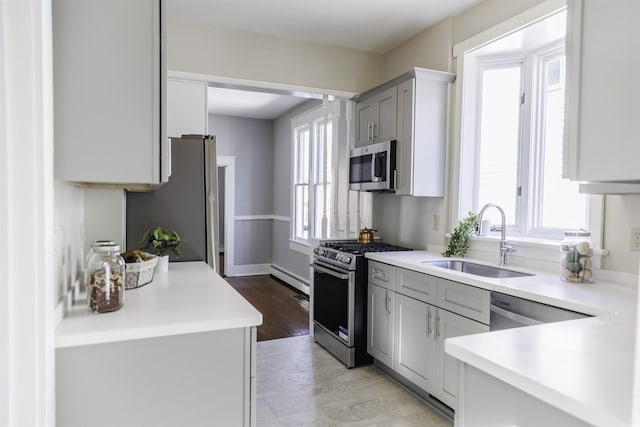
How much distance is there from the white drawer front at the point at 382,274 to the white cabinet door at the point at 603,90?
6.35ft

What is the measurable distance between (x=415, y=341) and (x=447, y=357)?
309 millimetres

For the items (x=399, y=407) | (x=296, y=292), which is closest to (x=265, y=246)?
(x=296, y=292)

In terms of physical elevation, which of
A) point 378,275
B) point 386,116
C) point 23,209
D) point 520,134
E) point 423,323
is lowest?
point 423,323

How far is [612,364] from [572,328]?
1.03 feet

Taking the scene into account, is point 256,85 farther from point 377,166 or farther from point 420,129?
point 420,129

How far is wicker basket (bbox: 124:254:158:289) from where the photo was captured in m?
1.91

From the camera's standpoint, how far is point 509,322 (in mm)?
2146

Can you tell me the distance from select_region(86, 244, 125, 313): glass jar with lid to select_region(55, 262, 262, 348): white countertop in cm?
3

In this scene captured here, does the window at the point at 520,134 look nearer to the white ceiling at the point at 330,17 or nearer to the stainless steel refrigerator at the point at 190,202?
the white ceiling at the point at 330,17

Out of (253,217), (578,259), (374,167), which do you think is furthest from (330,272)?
(253,217)

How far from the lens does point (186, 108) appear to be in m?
3.61

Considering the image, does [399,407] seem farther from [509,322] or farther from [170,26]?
[170,26]

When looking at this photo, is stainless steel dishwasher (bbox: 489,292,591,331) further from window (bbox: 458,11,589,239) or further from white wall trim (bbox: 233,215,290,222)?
white wall trim (bbox: 233,215,290,222)

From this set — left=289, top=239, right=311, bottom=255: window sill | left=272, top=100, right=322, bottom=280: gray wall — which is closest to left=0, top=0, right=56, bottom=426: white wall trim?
left=289, top=239, right=311, bottom=255: window sill
